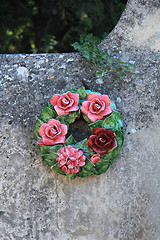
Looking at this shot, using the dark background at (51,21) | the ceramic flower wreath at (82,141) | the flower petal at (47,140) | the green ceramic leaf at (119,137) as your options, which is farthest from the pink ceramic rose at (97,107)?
the dark background at (51,21)

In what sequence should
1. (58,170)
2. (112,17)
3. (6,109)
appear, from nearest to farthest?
(58,170) → (6,109) → (112,17)

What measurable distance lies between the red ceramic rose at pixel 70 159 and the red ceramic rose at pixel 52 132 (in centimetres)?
7

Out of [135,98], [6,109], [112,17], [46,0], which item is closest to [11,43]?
[46,0]

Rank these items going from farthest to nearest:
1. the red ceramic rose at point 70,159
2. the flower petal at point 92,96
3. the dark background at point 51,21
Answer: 1. the dark background at point 51,21
2. the flower petal at point 92,96
3. the red ceramic rose at point 70,159

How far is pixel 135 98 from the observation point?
161 cm

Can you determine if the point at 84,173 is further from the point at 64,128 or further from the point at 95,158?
the point at 64,128

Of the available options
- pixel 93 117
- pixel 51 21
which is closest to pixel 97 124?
pixel 93 117

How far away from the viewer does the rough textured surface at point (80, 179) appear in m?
1.51

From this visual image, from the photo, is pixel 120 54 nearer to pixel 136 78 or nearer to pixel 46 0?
pixel 136 78

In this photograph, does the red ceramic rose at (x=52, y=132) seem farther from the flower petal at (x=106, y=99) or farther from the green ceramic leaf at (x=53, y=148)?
the flower petal at (x=106, y=99)

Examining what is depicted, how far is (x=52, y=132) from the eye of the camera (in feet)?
4.77

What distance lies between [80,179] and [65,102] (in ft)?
A: 1.24

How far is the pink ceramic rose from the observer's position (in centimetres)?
148

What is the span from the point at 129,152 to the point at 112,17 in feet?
4.50
